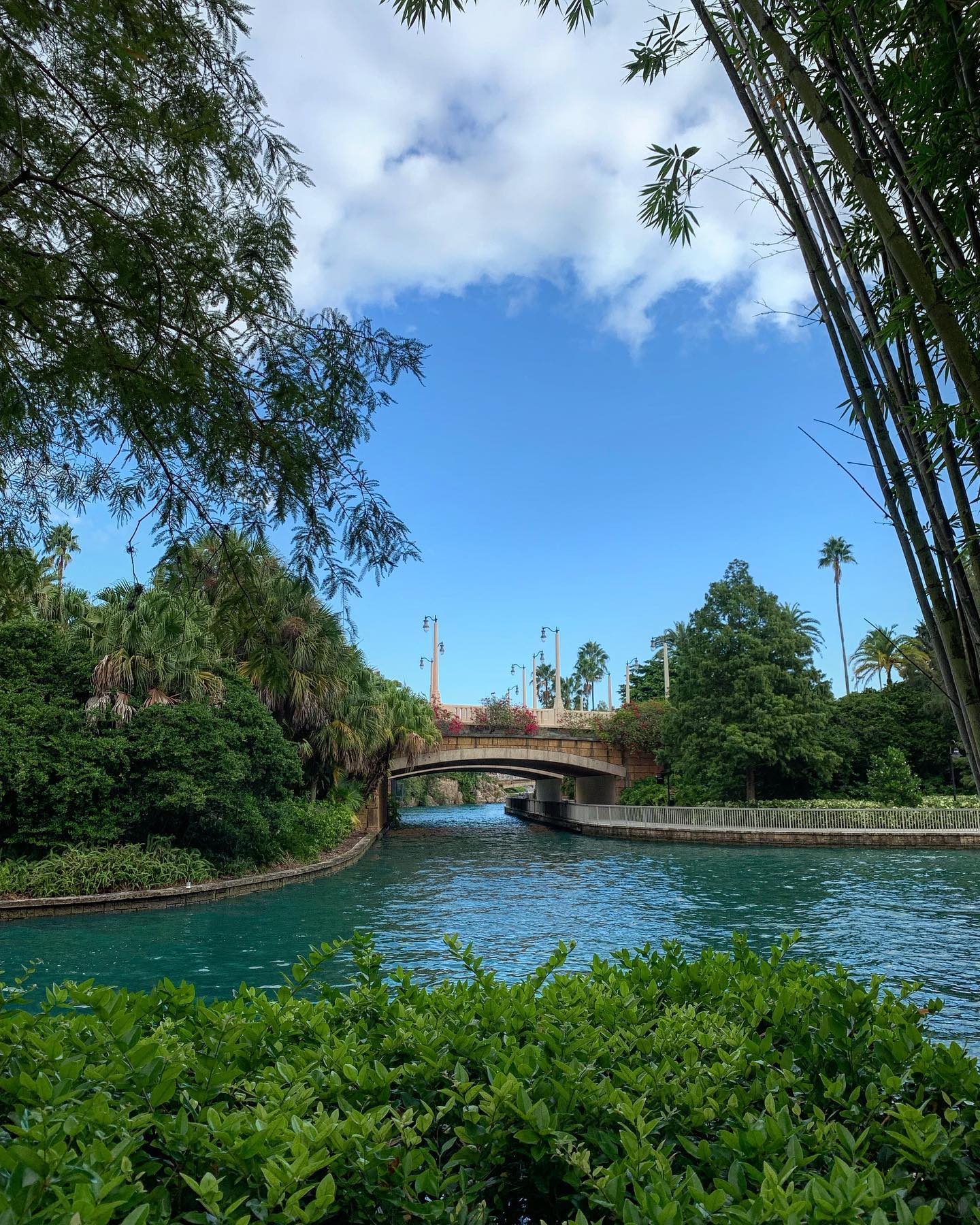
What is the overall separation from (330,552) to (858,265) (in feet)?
10.4

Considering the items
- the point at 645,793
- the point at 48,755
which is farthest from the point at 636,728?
the point at 48,755

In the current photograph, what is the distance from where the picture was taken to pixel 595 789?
48188mm

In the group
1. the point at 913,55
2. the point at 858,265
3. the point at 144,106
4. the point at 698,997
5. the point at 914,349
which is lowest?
the point at 698,997

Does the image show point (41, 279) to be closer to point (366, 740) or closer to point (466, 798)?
point (366, 740)

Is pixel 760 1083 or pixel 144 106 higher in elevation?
pixel 144 106

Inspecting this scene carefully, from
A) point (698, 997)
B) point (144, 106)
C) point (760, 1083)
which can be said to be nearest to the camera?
point (760, 1083)

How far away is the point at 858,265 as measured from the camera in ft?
9.64

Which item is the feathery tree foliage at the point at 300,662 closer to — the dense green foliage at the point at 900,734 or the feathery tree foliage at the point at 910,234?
the feathery tree foliage at the point at 910,234

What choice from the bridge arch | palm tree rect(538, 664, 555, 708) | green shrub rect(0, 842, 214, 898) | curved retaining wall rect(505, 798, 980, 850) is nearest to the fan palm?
green shrub rect(0, 842, 214, 898)

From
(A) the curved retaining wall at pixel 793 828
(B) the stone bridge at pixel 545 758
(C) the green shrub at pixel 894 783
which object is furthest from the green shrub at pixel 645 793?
(C) the green shrub at pixel 894 783

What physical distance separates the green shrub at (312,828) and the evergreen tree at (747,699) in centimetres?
1659

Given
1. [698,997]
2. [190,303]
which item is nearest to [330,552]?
[190,303]

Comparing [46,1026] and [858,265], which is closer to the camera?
[46,1026]

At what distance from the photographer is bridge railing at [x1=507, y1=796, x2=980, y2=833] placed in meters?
28.0
